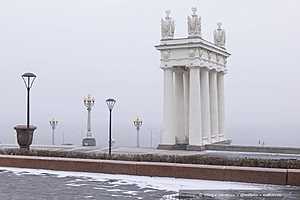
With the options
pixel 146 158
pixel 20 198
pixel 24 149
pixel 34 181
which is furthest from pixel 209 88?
pixel 20 198

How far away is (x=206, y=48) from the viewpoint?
33.9 metres

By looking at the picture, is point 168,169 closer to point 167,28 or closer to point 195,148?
point 195,148

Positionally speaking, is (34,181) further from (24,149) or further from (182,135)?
(182,135)

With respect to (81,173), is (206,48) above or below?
above

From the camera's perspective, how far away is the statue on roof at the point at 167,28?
34.2 meters

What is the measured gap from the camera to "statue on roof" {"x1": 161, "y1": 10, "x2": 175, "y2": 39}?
34156 millimetres

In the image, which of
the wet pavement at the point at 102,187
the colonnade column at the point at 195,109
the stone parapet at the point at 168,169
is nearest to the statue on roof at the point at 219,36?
the colonnade column at the point at 195,109

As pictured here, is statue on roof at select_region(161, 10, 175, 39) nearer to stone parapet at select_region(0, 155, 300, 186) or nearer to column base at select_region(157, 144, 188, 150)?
column base at select_region(157, 144, 188, 150)

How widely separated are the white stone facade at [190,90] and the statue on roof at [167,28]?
0.42m

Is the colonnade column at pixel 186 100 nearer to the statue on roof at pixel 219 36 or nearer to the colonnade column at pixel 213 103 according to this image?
the colonnade column at pixel 213 103

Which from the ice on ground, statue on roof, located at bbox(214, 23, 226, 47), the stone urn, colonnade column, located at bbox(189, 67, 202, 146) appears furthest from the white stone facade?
the ice on ground

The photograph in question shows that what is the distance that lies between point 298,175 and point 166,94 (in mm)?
22505

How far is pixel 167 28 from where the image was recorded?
113 feet

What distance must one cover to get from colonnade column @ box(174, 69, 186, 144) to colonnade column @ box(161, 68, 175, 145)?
1.53ft
